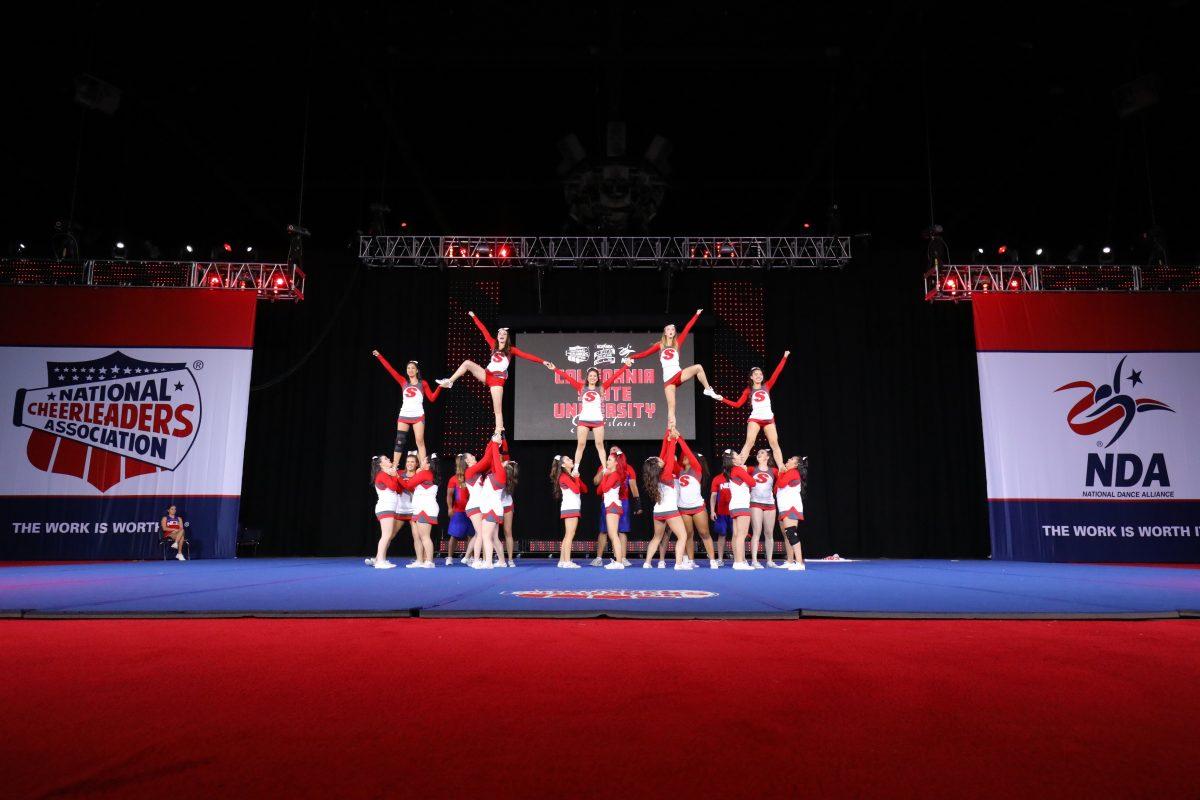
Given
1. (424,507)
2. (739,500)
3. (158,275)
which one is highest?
(158,275)

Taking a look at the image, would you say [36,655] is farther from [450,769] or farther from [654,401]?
[654,401]

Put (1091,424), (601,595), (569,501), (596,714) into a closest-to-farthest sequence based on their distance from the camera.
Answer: (596,714), (601,595), (569,501), (1091,424)

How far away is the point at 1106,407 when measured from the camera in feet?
33.4

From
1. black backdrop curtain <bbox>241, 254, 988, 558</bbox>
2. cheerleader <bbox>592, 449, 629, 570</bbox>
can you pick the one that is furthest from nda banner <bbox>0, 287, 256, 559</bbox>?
cheerleader <bbox>592, 449, 629, 570</bbox>

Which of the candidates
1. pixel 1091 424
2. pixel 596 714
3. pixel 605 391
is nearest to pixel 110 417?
pixel 605 391

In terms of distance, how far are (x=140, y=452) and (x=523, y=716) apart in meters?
10.8

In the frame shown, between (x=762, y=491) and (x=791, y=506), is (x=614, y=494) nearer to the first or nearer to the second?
(x=762, y=491)

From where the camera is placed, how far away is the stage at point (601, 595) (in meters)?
3.68

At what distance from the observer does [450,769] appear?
1469mm

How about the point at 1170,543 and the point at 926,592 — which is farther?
the point at 1170,543

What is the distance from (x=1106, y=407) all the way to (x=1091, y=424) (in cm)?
36

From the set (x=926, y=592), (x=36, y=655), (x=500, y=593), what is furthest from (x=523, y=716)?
(x=926, y=592)

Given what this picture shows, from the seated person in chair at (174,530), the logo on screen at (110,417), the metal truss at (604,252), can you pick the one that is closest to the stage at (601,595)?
the seated person in chair at (174,530)

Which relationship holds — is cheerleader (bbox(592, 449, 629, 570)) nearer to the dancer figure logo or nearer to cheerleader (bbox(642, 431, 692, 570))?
cheerleader (bbox(642, 431, 692, 570))
